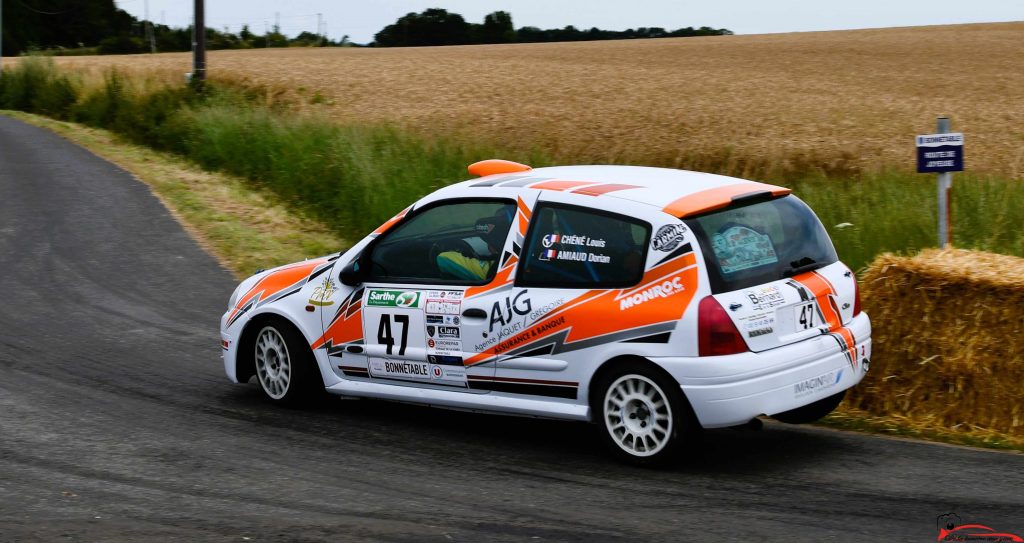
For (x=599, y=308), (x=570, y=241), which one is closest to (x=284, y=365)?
(x=570, y=241)

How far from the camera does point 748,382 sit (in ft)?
20.2

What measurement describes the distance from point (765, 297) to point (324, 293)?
2.92 m

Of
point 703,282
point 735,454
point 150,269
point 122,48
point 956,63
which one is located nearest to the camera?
point 703,282

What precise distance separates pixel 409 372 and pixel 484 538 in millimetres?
2146

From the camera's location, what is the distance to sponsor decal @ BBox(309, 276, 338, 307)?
775 centimetres

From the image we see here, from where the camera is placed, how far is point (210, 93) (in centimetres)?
2745

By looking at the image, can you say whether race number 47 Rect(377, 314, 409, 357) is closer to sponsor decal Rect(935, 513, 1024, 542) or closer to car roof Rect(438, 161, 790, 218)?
car roof Rect(438, 161, 790, 218)

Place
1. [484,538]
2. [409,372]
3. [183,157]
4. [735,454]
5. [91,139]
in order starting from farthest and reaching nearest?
[91,139], [183,157], [409,372], [735,454], [484,538]

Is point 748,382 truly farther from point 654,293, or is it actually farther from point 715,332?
point 654,293

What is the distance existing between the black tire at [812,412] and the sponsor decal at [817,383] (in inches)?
16.4

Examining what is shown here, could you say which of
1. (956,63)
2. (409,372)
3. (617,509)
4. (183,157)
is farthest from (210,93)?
(956,63)

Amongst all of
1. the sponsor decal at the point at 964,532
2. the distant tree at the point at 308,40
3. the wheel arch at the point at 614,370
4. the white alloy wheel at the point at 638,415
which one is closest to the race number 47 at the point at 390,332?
the wheel arch at the point at 614,370

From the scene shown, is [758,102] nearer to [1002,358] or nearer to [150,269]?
[150,269]

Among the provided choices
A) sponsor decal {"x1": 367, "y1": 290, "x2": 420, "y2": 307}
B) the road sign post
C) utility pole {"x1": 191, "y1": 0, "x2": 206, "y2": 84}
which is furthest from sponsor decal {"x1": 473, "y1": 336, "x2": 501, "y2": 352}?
utility pole {"x1": 191, "y1": 0, "x2": 206, "y2": 84}
